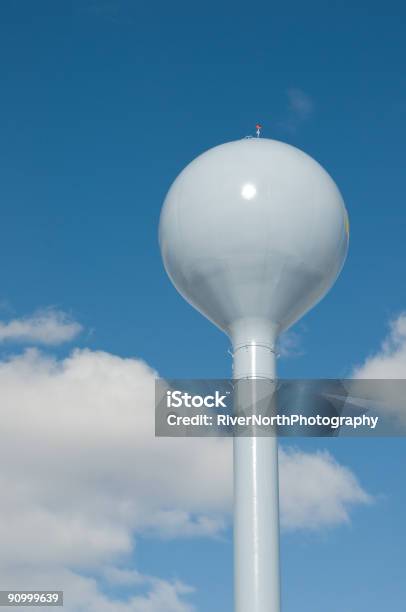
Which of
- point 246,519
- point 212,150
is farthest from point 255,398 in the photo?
point 212,150

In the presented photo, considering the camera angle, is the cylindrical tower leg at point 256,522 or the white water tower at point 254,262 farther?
the white water tower at point 254,262

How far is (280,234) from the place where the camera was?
19.5 metres

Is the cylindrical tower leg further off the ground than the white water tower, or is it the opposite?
the white water tower

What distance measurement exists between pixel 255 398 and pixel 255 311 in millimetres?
1665

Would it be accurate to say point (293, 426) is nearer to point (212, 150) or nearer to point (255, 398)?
point (255, 398)

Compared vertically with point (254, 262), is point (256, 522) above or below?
below

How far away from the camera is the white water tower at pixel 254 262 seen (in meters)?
19.2

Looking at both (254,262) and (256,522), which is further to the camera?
(254,262)

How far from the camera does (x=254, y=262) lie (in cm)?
1953

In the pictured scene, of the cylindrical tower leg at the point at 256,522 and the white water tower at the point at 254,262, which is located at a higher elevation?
the white water tower at the point at 254,262

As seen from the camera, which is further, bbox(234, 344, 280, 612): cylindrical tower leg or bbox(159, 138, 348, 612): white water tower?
bbox(159, 138, 348, 612): white water tower

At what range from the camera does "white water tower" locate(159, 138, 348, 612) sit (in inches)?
755

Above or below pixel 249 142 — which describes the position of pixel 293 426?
below

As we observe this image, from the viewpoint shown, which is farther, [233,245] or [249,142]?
[249,142]
